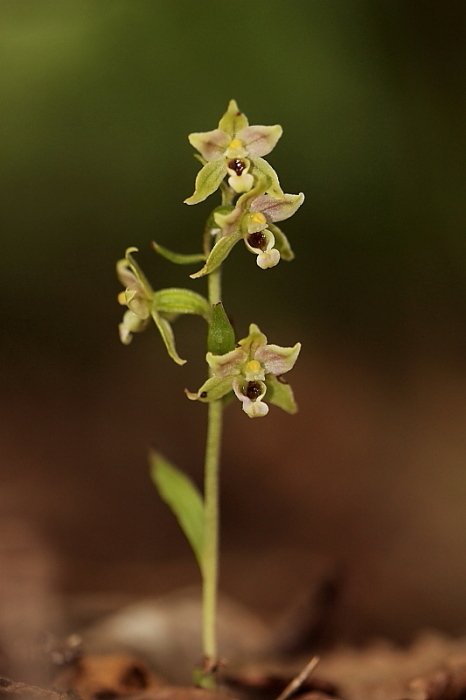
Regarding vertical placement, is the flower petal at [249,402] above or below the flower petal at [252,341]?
below

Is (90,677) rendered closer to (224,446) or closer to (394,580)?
(394,580)

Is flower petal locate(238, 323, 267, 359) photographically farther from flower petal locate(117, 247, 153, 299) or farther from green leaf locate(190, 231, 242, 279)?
flower petal locate(117, 247, 153, 299)

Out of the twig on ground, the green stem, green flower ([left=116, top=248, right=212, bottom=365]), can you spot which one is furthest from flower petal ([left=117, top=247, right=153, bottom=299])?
the twig on ground

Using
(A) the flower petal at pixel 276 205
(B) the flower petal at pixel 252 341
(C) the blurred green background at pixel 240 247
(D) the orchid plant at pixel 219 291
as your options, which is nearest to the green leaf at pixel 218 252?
(D) the orchid plant at pixel 219 291

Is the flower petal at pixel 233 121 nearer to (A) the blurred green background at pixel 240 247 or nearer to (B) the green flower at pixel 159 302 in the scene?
(B) the green flower at pixel 159 302

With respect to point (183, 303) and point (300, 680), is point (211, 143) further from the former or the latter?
point (300, 680)

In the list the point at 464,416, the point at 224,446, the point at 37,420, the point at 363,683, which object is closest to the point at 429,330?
the point at 464,416
